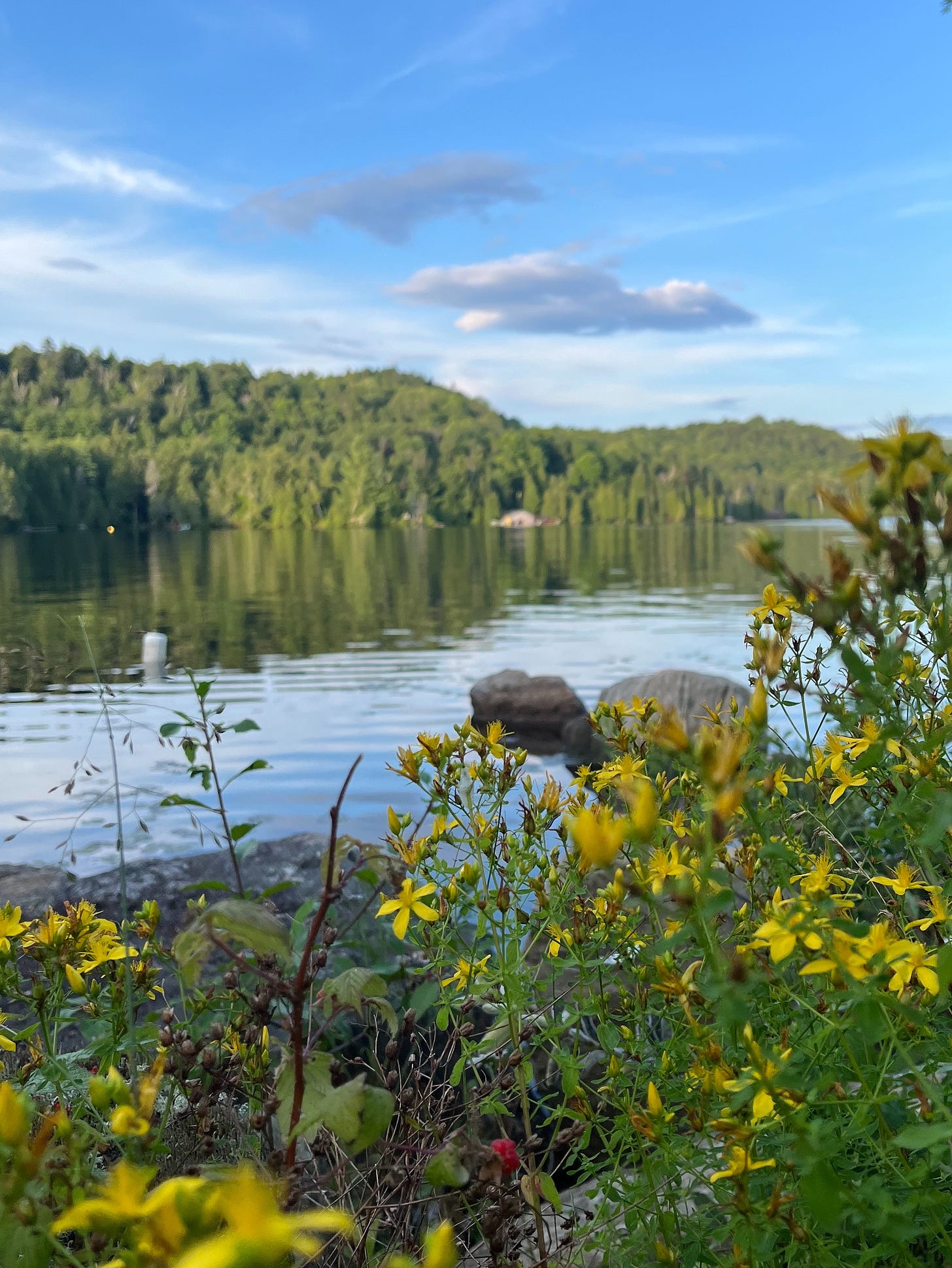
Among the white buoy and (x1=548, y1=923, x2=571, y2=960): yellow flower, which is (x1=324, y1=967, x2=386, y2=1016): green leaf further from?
the white buoy

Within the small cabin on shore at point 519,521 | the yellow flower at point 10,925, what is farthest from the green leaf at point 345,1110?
the small cabin on shore at point 519,521

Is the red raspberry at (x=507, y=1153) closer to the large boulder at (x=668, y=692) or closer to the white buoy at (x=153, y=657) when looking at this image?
the white buoy at (x=153, y=657)

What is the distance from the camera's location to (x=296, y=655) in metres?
22.5

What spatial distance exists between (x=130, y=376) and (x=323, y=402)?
3303 centimetres

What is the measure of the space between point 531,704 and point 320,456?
450ft

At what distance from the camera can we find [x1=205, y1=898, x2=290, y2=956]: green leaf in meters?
1.46

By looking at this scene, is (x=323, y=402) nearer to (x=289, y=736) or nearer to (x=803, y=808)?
(x=289, y=736)

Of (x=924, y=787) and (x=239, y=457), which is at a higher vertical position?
(x=239, y=457)

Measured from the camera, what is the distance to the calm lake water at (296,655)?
34.2 feet

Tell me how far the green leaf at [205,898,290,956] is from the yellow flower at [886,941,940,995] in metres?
0.86

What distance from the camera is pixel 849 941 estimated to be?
1345 mm

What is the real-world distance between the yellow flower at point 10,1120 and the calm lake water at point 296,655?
3.59 feet

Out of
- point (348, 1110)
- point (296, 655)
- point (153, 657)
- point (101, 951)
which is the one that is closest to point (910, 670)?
point (348, 1110)

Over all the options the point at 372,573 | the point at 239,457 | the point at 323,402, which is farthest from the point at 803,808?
the point at 323,402
